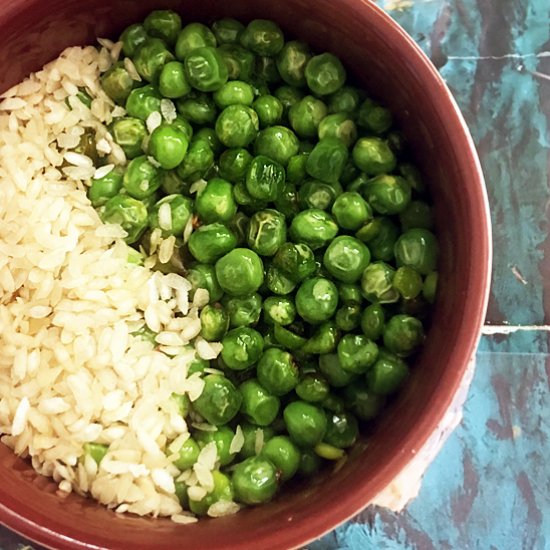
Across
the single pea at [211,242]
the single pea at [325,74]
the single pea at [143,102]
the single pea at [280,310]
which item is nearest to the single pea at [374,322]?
the single pea at [280,310]

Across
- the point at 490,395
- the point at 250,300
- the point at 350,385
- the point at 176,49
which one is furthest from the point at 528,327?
the point at 176,49

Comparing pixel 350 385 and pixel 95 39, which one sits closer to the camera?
pixel 350 385

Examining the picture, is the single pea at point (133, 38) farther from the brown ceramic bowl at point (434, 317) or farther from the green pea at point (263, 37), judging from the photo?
the green pea at point (263, 37)

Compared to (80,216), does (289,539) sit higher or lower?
lower

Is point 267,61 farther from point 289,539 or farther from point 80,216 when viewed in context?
point 289,539

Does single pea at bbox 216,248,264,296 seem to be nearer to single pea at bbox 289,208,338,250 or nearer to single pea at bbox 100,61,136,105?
single pea at bbox 289,208,338,250

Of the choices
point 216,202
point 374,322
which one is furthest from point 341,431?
point 216,202

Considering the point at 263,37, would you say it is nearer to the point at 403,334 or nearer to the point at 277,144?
the point at 277,144
